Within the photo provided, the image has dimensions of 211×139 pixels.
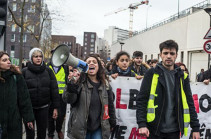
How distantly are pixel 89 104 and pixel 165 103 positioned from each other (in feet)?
3.03

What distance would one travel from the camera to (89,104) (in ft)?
10.1

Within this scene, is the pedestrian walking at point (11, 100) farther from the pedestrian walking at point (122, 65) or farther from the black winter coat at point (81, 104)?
the pedestrian walking at point (122, 65)

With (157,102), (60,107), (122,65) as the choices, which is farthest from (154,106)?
(60,107)

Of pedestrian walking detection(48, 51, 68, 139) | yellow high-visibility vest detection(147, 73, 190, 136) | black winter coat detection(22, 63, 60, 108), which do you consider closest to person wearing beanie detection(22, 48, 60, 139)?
black winter coat detection(22, 63, 60, 108)

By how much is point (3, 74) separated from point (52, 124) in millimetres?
2212

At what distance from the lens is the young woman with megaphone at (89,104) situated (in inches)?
119

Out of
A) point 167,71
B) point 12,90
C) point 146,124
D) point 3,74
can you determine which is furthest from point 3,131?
point 167,71

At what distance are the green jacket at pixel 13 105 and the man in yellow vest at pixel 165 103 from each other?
163 cm

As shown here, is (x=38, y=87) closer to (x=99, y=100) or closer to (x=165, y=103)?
(x=99, y=100)

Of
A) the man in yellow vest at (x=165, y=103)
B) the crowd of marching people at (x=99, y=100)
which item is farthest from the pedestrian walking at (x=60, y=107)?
the man in yellow vest at (x=165, y=103)

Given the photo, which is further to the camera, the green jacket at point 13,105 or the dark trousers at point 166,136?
the green jacket at point 13,105

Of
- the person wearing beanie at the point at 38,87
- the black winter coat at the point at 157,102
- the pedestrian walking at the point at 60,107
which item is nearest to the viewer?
the black winter coat at the point at 157,102

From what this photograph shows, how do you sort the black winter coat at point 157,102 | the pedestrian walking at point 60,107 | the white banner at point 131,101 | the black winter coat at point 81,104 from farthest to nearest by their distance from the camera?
the pedestrian walking at point 60,107, the white banner at point 131,101, the black winter coat at point 81,104, the black winter coat at point 157,102

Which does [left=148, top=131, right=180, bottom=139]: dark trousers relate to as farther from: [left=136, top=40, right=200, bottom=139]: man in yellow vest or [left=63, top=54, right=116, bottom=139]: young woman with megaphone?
[left=63, top=54, right=116, bottom=139]: young woman with megaphone
